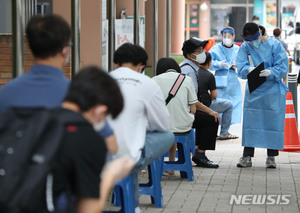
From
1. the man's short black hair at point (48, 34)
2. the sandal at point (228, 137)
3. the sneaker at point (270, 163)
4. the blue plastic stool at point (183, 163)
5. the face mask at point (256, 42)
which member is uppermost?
the man's short black hair at point (48, 34)

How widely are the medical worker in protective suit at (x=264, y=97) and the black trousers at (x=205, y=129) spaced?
53 cm

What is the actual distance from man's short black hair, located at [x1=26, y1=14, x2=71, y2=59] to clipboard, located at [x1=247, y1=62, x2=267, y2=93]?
6024 millimetres

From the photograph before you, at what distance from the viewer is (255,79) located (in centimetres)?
945

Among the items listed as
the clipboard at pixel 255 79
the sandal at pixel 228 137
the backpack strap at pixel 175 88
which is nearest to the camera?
the backpack strap at pixel 175 88

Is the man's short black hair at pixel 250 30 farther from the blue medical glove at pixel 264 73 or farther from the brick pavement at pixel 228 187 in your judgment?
the brick pavement at pixel 228 187

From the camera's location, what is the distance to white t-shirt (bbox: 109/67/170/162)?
18.4 ft

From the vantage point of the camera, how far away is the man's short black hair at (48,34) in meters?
3.53

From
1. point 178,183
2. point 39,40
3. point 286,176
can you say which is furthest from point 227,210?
point 39,40

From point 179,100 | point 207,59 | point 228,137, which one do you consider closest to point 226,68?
point 228,137

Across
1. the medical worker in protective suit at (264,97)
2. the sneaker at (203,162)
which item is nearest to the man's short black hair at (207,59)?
the medical worker in protective suit at (264,97)

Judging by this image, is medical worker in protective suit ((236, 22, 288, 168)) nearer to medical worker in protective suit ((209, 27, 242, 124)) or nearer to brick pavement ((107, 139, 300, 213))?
brick pavement ((107, 139, 300, 213))

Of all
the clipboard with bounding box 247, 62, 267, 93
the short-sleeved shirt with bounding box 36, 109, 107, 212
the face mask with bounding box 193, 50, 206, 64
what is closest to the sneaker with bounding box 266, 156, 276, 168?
the clipboard with bounding box 247, 62, 267, 93

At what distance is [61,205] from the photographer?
2.89 m

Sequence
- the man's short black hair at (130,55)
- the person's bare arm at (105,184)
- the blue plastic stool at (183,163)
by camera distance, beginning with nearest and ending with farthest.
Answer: the person's bare arm at (105,184) < the man's short black hair at (130,55) < the blue plastic stool at (183,163)
